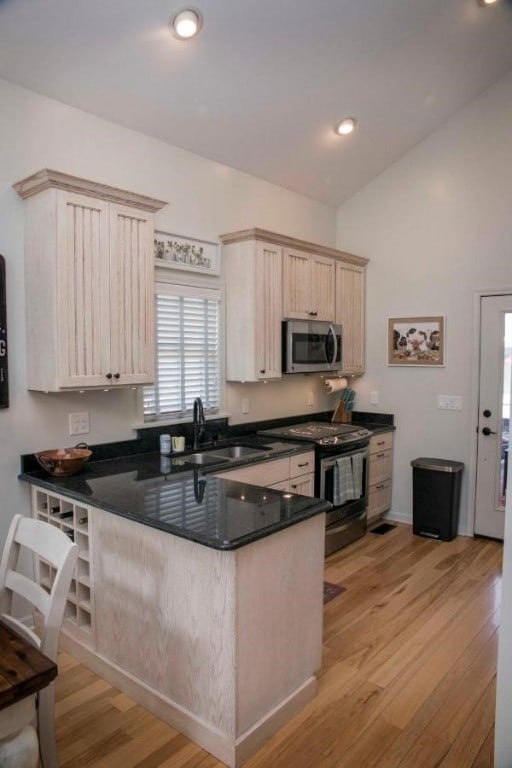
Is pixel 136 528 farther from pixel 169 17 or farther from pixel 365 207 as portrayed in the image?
pixel 365 207

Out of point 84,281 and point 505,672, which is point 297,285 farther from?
point 505,672

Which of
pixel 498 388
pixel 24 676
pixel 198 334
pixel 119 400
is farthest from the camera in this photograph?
pixel 498 388

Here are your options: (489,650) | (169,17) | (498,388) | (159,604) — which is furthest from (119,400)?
(498,388)

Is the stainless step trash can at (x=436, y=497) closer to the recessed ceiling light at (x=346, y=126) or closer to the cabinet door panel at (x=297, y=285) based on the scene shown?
the cabinet door panel at (x=297, y=285)

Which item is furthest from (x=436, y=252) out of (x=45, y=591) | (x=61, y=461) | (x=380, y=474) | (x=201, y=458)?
(x=45, y=591)

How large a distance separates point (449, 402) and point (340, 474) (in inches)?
50.9

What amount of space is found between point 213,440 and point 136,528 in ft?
5.43

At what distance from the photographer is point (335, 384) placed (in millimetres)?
4992

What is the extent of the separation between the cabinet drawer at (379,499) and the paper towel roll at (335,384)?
953 millimetres

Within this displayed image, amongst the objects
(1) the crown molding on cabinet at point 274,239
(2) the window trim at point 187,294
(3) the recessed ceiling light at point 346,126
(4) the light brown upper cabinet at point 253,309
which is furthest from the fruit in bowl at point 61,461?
(3) the recessed ceiling light at point 346,126

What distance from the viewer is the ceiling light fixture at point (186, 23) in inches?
106

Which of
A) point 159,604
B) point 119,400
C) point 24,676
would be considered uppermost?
point 119,400

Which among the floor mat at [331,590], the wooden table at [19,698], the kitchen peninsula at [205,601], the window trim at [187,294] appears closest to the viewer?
the wooden table at [19,698]

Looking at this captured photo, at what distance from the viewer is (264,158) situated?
411cm
